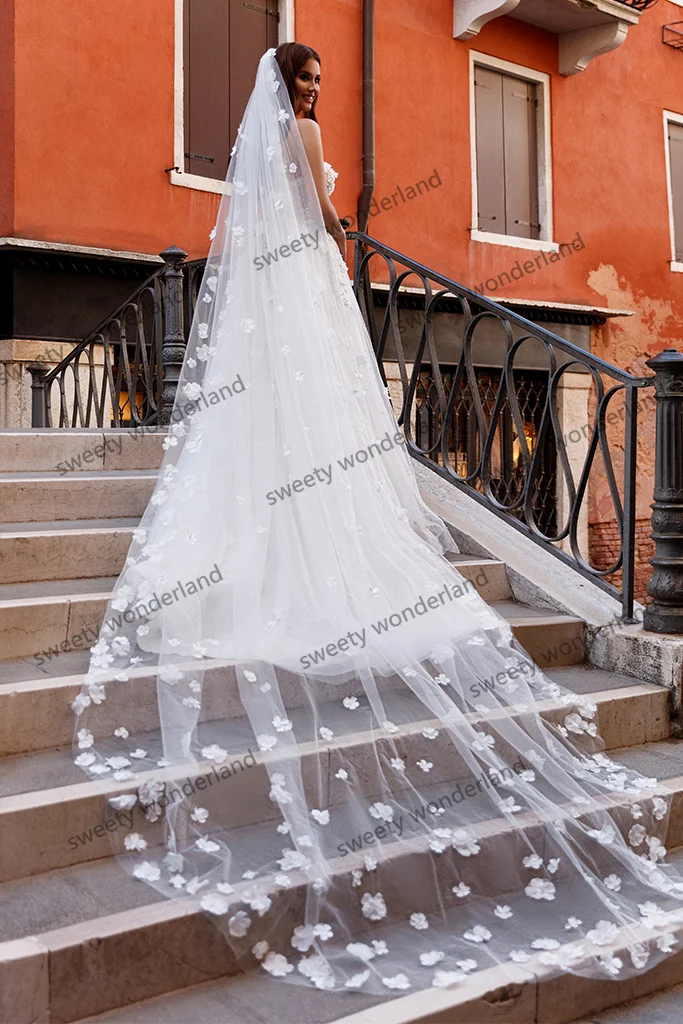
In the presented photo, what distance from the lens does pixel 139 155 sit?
8.05 metres

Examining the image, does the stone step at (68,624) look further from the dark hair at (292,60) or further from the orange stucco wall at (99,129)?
the orange stucco wall at (99,129)

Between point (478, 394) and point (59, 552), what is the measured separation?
206cm

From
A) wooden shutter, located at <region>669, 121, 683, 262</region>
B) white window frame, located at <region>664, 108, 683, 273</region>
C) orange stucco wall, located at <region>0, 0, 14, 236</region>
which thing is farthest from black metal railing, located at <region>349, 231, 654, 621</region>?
wooden shutter, located at <region>669, 121, 683, 262</region>

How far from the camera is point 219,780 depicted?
279 centimetres

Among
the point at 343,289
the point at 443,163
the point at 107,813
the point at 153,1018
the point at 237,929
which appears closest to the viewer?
the point at 153,1018

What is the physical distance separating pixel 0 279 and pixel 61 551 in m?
4.22

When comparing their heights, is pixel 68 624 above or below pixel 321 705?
above

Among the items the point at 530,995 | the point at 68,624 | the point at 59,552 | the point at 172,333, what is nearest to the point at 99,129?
the point at 172,333

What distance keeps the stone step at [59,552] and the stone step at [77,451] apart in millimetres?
722

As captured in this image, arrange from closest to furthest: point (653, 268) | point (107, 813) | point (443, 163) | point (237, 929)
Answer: point (237, 929) → point (107, 813) → point (443, 163) → point (653, 268)

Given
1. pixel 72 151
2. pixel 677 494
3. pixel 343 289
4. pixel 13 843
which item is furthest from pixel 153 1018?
pixel 72 151

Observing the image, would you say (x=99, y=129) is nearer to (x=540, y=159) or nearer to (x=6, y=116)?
(x=6, y=116)

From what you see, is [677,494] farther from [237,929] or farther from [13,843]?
[13,843]

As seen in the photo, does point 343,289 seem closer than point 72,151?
Yes
